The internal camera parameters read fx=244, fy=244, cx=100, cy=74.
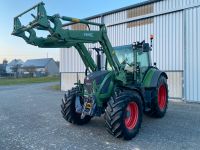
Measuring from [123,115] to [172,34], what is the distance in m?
7.14

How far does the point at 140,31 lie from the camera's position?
42.0 ft

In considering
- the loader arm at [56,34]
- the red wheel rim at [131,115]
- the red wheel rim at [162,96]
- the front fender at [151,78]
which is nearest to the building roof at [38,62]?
the red wheel rim at [162,96]

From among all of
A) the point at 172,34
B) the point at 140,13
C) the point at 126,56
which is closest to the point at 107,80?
the point at 126,56

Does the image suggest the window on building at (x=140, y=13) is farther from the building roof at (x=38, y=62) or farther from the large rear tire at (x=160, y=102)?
the building roof at (x=38, y=62)

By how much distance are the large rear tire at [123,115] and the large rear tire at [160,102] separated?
168 cm

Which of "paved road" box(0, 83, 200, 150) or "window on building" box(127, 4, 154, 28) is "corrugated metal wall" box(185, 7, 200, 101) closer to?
"window on building" box(127, 4, 154, 28)

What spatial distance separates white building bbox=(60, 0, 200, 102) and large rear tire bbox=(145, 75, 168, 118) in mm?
2788

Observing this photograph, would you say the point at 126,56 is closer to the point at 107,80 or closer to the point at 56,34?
the point at 107,80

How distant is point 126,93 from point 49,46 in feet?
7.33

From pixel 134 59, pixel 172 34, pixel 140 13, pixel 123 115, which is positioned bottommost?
pixel 123 115

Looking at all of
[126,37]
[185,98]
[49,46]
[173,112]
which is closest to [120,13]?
[126,37]

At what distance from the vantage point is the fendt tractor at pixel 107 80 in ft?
18.1

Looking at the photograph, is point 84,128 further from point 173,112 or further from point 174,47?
point 174,47

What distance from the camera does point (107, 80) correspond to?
6.44m
